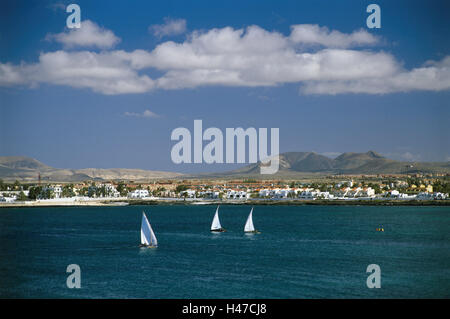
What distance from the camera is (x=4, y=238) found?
221 feet

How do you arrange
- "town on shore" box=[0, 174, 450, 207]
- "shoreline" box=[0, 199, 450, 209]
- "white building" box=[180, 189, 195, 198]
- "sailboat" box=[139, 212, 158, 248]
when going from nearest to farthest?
"sailboat" box=[139, 212, 158, 248], "shoreline" box=[0, 199, 450, 209], "town on shore" box=[0, 174, 450, 207], "white building" box=[180, 189, 195, 198]

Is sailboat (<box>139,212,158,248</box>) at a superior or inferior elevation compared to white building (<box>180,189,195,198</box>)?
inferior

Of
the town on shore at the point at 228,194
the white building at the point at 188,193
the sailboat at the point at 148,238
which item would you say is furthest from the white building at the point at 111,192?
the sailboat at the point at 148,238

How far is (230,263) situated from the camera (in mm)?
46219

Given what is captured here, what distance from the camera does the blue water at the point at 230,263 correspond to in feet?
116

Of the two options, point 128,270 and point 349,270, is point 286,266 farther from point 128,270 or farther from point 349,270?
point 128,270

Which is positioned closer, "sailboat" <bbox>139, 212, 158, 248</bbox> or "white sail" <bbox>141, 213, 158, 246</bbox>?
"white sail" <bbox>141, 213, 158, 246</bbox>

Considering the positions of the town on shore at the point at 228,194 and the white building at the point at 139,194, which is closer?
the town on shore at the point at 228,194

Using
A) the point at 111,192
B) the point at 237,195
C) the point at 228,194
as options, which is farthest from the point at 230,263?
the point at 111,192

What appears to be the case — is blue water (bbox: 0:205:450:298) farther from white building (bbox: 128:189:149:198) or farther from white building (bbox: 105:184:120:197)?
white building (bbox: 105:184:120:197)

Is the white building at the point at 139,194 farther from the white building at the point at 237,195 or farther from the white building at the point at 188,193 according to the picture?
the white building at the point at 237,195

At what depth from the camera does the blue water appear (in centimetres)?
3550

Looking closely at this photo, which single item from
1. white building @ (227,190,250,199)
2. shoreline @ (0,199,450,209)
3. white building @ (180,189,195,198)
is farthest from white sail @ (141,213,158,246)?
white building @ (180,189,195,198)
